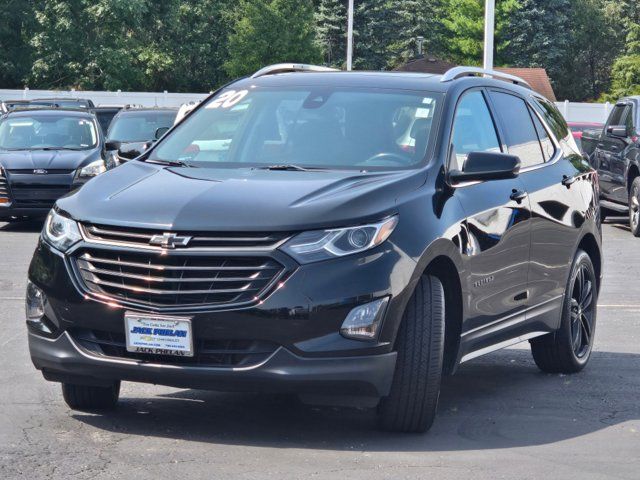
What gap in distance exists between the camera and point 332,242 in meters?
5.92

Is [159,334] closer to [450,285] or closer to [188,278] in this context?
[188,278]

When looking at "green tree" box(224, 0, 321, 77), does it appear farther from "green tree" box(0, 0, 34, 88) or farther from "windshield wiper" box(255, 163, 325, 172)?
"windshield wiper" box(255, 163, 325, 172)

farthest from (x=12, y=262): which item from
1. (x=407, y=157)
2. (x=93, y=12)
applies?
(x=93, y=12)

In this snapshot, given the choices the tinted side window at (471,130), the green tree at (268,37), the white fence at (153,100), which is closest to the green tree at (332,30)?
the green tree at (268,37)

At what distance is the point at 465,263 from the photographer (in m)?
6.74

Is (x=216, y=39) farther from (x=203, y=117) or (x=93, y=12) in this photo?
(x=203, y=117)

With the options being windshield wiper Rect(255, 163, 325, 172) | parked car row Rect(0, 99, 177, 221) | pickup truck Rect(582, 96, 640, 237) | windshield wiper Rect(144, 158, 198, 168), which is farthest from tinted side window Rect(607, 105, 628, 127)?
windshield wiper Rect(255, 163, 325, 172)

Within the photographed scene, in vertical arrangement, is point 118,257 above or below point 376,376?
above

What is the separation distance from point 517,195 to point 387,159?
3.10 ft

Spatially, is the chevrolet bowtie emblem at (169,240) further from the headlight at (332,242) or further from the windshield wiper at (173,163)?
the windshield wiper at (173,163)

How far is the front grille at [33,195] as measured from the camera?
18797 millimetres

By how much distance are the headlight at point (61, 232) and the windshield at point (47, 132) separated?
13.6 m

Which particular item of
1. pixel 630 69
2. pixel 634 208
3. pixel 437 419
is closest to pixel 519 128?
pixel 437 419

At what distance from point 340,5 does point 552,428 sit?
7990 centimetres
